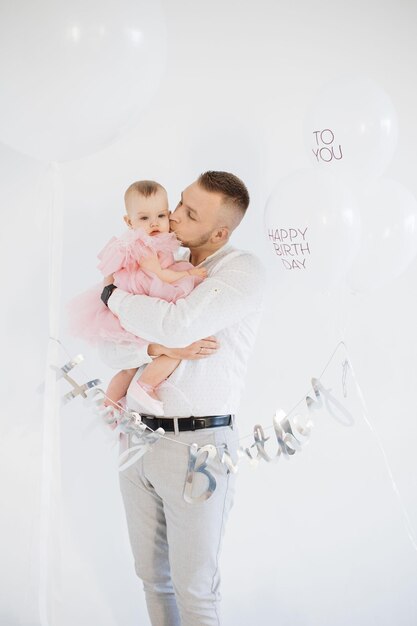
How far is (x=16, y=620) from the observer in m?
2.55

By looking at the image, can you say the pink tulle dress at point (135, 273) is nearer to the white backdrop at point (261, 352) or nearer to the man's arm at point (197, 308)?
the man's arm at point (197, 308)

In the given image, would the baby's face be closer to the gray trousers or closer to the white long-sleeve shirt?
the white long-sleeve shirt

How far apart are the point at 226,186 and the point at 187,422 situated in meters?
0.63

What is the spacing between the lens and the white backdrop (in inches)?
101

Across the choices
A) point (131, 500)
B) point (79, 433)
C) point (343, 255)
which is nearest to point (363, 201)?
point (343, 255)

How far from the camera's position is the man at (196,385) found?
1912 millimetres

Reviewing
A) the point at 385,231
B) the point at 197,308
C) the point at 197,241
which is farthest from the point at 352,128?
the point at 197,308

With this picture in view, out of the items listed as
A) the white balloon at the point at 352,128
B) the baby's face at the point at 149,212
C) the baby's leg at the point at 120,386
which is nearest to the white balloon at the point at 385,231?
the white balloon at the point at 352,128

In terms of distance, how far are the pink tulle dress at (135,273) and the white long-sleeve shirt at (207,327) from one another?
4cm

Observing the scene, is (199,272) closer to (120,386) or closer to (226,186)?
(226,186)

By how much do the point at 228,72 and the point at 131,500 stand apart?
4.81 feet

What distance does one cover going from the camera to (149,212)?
2.04 metres

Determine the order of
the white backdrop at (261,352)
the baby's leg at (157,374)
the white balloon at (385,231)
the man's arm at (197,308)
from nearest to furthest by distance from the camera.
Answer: the man's arm at (197,308)
the baby's leg at (157,374)
the white balloon at (385,231)
the white backdrop at (261,352)

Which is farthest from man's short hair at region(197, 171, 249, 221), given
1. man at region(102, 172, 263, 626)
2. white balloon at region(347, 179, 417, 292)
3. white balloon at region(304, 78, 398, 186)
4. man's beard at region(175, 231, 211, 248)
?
white balloon at region(347, 179, 417, 292)
